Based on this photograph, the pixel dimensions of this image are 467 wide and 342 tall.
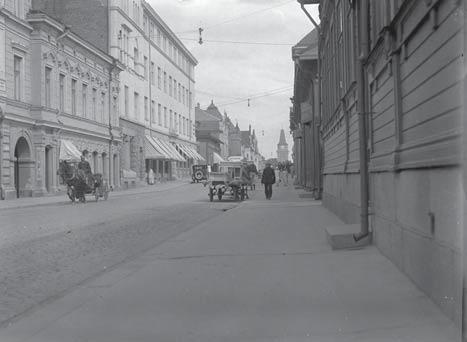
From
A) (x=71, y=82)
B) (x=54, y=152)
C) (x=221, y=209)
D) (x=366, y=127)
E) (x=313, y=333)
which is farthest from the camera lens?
(x=71, y=82)

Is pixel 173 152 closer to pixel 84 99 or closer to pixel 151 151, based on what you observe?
pixel 151 151

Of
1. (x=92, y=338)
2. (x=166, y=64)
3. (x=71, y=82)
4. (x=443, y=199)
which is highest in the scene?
(x=166, y=64)

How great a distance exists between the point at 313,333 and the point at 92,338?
1767 millimetres

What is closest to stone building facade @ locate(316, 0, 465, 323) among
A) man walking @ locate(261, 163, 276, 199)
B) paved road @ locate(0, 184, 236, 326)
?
paved road @ locate(0, 184, 236, 326)

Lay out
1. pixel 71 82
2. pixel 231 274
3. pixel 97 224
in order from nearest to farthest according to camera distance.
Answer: pixel 231 274 → pixel 97 224 → pixel 71 82

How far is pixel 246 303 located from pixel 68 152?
29.3m

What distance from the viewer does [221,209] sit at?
20.5m

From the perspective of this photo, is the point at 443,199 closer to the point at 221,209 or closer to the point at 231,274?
the point at 231,274

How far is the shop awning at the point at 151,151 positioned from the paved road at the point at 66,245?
3434 centimetres

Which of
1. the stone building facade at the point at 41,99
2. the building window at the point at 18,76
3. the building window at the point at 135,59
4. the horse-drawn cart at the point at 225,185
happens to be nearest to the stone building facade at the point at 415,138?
the horse-drawn cart at the point at 225,185

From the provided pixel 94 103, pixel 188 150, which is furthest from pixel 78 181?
pixel 188 150

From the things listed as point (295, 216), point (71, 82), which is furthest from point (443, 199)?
point (71, 82)

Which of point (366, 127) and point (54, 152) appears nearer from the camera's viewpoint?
point (366, 127)

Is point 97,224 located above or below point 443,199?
below
